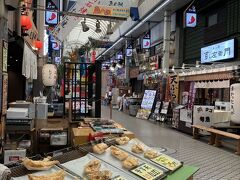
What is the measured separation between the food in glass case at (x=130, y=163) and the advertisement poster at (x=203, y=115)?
9.84m

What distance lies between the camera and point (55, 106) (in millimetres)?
10000

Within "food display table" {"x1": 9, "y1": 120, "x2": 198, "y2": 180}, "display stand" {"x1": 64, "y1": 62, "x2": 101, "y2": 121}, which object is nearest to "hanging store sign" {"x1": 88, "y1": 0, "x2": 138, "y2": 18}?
"display stand" {"x1": 64, "y1": 62, "x2": 101, "y2": 121}

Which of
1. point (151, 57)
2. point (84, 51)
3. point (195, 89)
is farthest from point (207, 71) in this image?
Result: point (151, 57)

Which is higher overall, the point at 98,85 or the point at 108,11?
the point at 108,11

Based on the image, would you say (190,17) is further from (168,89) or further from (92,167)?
(92,167)

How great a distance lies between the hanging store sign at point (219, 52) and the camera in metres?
11.8

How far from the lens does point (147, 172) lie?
9.57ft

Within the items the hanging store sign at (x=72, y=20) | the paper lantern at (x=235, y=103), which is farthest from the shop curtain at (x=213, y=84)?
the hanging store sign at (x=72, y=20)

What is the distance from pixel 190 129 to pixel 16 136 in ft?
26.6

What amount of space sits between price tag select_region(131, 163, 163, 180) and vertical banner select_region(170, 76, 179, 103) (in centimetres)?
1341

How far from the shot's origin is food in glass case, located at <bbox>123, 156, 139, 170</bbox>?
2879 millimetres

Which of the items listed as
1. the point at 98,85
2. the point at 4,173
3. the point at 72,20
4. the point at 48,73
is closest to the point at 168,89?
the point at 48,73

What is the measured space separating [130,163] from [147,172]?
186mm

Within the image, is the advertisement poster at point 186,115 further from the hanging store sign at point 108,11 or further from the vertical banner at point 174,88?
the hanging store sign at point 108,11
